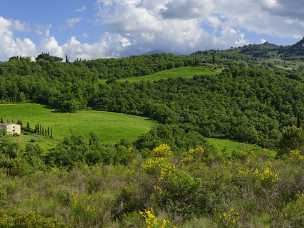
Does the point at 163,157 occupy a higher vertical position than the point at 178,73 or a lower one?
lower

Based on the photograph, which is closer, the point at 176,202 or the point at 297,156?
the point at 176,202

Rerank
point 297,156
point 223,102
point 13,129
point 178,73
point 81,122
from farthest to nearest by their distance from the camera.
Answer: point 178,73 < point 223,102 < point 81,122 < point 13,129 < point 297,156

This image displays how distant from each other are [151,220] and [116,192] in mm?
4264

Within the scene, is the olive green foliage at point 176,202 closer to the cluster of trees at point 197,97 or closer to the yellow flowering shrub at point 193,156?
the yellow flowering shrub at point 193,156

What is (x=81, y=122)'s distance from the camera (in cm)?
12562

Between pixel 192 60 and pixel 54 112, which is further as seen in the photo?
pixel 192 60

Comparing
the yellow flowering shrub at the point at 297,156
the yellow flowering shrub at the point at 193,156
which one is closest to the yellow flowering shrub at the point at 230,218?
the yellow flowering shrub at the point at 297,156

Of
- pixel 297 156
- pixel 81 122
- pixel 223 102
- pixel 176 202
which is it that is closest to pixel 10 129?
pixel 81 122

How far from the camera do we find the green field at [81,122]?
11588cm

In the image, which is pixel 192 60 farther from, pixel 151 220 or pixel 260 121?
pixel 151 220

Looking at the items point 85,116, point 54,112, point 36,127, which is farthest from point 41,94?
point 36,127

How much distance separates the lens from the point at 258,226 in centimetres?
868

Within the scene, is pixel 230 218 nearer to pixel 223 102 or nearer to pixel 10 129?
pixel 10 129

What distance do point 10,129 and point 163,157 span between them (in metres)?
97.2
